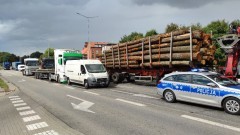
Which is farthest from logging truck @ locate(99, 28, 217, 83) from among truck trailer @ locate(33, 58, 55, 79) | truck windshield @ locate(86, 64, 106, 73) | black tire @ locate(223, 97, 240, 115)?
truck trailer @ locate(33, 58, 55, 79)

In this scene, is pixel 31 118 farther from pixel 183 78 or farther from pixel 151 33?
pixel 151 33

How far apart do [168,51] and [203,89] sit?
825cm

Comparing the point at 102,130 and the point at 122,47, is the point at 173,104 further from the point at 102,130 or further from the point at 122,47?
the point at 122,47

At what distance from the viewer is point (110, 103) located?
13391 millimetres

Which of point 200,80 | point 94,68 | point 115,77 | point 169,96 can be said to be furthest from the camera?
point 115,77

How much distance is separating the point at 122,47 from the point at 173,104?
12.5 metres

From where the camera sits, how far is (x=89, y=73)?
21156 mm

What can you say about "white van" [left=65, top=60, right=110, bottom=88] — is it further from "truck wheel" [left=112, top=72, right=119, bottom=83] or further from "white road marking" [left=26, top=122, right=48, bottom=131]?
"white road marking" [left=26, top=122, right=48, bottom=131]

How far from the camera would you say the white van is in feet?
68.6

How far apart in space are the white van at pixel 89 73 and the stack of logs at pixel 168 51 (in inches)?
107

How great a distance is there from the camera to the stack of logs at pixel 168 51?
57.1 feet

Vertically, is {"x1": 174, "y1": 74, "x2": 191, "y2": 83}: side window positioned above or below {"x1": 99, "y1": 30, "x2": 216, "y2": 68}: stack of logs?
below

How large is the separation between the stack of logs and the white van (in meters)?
2.71

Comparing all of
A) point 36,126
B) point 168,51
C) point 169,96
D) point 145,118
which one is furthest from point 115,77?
point 36,126
